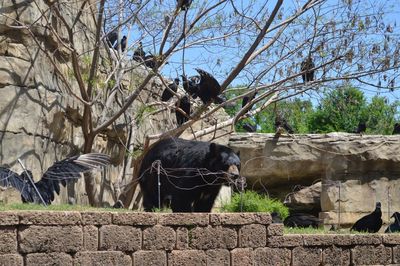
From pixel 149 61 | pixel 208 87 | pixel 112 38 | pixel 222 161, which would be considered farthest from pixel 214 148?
pixel 112 38

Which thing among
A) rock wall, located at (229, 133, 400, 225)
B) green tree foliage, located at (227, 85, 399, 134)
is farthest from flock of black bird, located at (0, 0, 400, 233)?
green tree foliage, located at (227, 85, 399, 134)

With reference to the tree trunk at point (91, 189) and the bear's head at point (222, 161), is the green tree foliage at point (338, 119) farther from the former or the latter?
the bear's head at point (222, 161)

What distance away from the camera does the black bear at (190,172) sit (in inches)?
427

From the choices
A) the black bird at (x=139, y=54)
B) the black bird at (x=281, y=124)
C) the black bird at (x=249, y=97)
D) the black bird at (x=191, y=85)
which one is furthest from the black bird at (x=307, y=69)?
the black bird at (x=281, y=124)

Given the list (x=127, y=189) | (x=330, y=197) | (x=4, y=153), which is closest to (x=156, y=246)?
(x=4, y=153)

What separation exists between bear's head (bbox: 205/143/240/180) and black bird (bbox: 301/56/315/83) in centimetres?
229

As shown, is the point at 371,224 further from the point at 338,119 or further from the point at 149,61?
the point at 338,119

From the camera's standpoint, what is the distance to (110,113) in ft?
46.0

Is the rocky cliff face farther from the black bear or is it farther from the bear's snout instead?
the bear's snout

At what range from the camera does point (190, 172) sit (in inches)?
435

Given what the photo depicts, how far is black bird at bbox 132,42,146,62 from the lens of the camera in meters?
13.2

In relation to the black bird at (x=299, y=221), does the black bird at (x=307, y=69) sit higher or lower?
higher

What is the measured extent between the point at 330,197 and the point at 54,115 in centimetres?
677

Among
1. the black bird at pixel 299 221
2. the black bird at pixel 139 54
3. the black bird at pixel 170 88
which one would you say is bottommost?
the black bird at pixel 299 221
